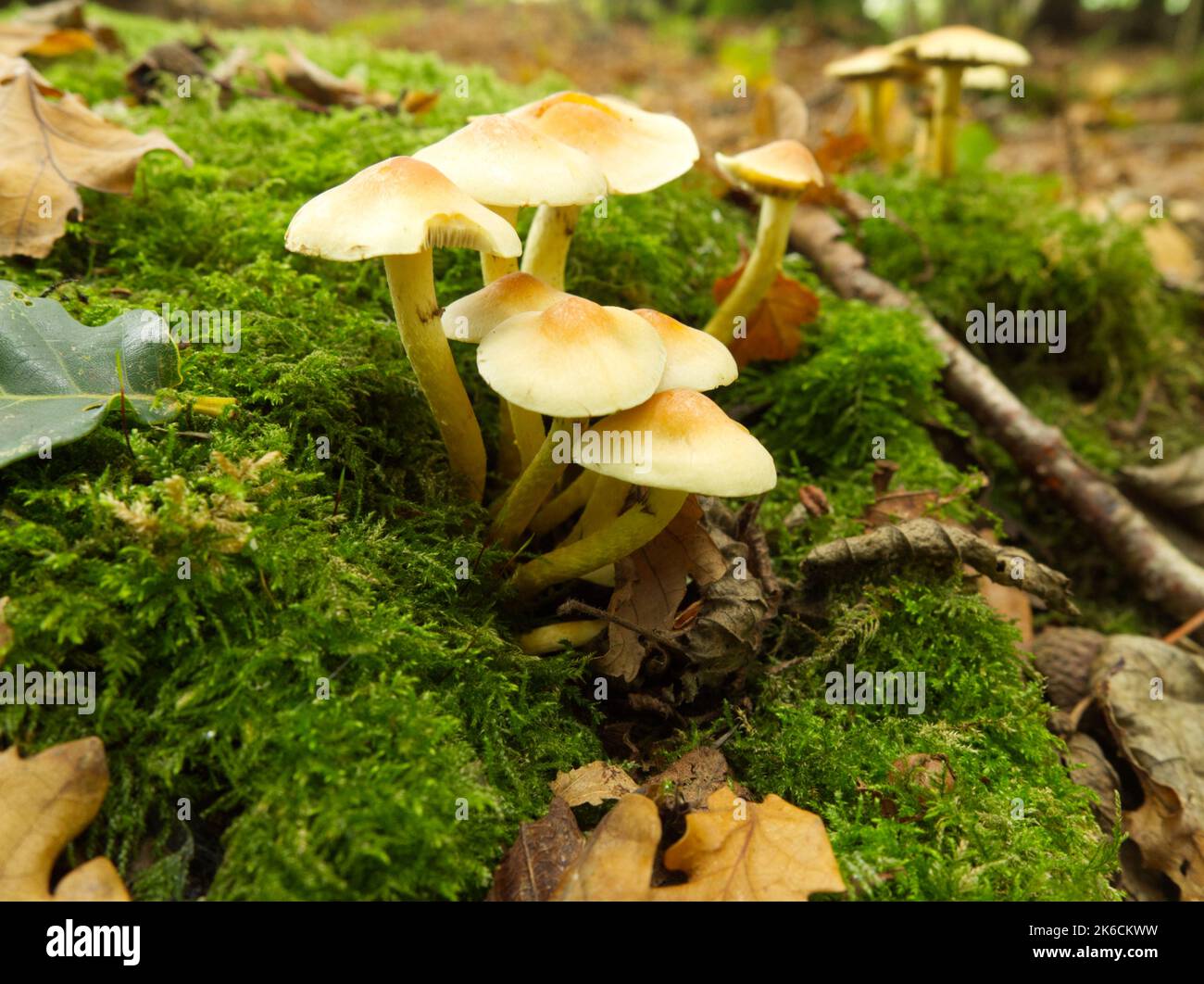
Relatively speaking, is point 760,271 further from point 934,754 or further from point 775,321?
point 934,754

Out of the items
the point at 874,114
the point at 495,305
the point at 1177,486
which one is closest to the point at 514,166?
the point at 495,305

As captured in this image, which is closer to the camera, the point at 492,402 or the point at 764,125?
the point at 492,402

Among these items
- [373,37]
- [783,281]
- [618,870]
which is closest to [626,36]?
[373,37]

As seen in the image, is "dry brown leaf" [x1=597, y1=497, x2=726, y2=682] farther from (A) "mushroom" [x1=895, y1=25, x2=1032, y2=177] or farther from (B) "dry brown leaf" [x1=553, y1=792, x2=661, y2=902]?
(A) "mushroom" [x1=895, y1=25, x2=1032, y2=177]

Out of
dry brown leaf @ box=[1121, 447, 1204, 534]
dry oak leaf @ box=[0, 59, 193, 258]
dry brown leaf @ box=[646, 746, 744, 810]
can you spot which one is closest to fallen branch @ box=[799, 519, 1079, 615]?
dry brown leaf @ box=[646, 746, 744, 810]

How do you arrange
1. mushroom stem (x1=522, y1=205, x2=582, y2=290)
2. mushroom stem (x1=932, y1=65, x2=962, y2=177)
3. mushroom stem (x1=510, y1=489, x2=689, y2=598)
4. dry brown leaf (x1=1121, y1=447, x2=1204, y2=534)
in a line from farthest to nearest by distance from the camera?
1. mushroom stem (x1=932, y1=65, x2=962, y2=177)
2. dry brown leaf (x1=1121, y1=447, x2=1204, y2=534)
3. mushroom stem (x1=522, y1=205, x2=582, y2=290)
4. mushroom stem (x1=510, y1=489, x2=689, y2=598)
